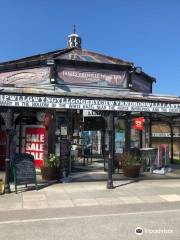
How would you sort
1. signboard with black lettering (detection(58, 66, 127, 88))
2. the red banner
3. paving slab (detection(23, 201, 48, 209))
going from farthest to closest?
signboard with black lettering (detection(58, 66, 127, 88)) < the red banner < paving slab (detection(23, 201, 48, 209))

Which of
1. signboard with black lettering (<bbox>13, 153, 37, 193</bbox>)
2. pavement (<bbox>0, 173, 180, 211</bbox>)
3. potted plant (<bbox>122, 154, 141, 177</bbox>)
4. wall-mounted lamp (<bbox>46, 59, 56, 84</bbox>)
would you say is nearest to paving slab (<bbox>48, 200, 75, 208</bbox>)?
pavement (<bbox>0, 173, 180, 211</bbox>)

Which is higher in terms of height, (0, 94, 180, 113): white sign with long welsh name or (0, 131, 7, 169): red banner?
(0, 94, 180, 113): white sign with long welsh name

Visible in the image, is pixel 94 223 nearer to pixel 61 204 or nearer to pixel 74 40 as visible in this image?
pixel 61 204

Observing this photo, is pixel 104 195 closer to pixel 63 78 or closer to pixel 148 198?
pixel 148 198

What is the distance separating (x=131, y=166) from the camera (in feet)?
52.4

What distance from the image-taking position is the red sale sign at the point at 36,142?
17859 mm

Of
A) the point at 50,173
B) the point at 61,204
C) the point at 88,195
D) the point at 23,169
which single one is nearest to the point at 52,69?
the point at 50,173

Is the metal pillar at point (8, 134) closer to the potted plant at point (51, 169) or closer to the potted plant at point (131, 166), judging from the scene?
the potted plant at point (51, 169)

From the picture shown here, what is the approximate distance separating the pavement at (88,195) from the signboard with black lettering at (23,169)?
356 mm

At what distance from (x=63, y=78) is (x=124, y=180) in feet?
18.7

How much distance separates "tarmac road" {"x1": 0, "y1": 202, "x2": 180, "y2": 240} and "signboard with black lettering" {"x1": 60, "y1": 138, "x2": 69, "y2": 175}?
5412 millimetres

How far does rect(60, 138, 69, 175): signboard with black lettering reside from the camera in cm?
1556

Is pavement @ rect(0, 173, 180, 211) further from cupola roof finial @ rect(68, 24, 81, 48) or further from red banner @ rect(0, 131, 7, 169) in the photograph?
cupola roof finial @ rect(68, 24, 81, 48)

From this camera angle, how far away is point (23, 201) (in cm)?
1111
